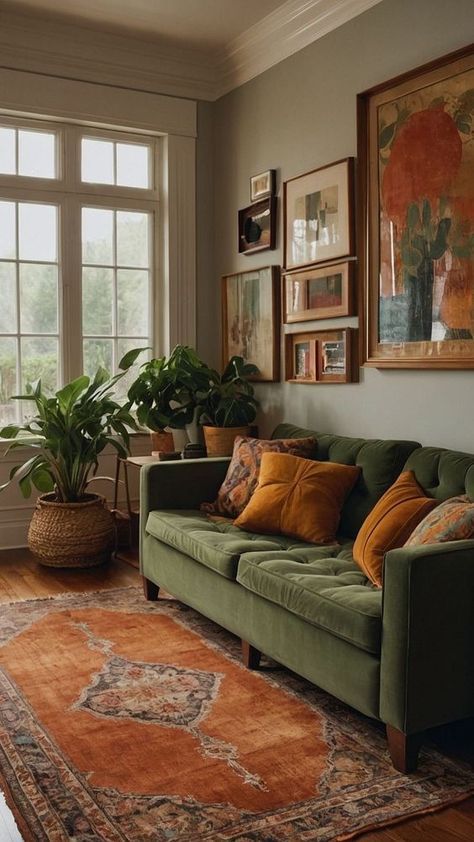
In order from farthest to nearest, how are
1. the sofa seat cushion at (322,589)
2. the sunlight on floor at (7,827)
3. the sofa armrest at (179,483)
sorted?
the sofa armrest at (179,483) < the sofa seat cushion at (322,589) < the sunlight on floor at (7,827)

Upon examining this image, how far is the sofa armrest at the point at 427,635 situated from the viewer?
7.54 ft

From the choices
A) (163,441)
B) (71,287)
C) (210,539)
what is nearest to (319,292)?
(163,441)

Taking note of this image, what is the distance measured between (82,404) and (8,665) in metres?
1.76

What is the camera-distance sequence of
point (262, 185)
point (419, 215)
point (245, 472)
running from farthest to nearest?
point (262, 185) < point (245, 472) < point (419, 215)

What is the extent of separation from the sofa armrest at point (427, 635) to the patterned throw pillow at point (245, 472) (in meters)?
1.53

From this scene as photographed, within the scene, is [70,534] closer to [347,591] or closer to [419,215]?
[347,591]

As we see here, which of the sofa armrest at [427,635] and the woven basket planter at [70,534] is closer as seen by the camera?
the sofa armrest at [427,635]

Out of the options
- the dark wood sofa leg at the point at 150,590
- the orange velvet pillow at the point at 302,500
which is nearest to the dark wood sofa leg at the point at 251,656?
the orange velvet pillow at the point at 302,500

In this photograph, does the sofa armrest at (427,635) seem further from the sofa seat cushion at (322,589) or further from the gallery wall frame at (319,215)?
the gallery wall frame at (319,215)

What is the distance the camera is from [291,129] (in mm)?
4598

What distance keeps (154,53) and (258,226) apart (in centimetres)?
126

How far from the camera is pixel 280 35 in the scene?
15.1ft

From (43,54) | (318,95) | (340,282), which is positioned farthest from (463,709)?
(43,54)

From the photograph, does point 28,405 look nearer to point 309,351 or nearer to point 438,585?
point 309,351
